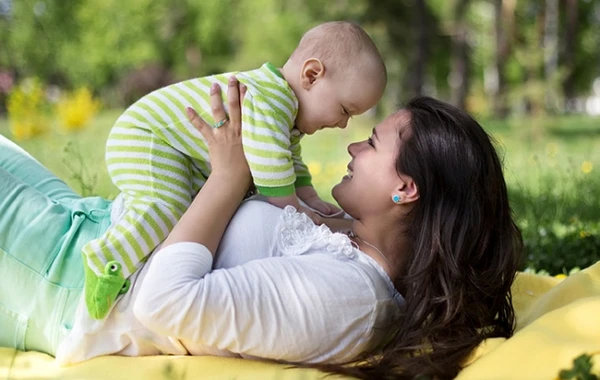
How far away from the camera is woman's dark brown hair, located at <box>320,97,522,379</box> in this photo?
7.35 ft

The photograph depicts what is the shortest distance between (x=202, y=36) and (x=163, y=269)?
33311mm

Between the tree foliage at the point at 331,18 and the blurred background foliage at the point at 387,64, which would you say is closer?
the blurred background foliage at the point at 387,64

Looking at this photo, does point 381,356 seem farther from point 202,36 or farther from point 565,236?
point 202,36

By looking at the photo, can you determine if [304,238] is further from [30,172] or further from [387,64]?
[387,64]

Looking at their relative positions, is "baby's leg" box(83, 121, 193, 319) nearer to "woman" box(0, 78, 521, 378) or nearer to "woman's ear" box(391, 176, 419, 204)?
"woman" box(0, 78, 521, 378)

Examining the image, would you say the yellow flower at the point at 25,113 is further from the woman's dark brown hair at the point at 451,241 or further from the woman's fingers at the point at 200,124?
the woman's dark brown hair at the point at 451,241

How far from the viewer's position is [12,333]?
8.18 feet

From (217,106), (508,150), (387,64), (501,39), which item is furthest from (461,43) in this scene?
(217,106)

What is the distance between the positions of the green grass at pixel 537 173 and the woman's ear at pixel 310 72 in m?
0.64

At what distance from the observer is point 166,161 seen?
245cm

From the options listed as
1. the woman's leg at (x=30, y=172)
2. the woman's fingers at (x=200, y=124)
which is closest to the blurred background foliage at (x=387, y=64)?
the woman's leg at (x=30, y=172)

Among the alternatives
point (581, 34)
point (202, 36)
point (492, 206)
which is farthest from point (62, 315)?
point (202, 36)

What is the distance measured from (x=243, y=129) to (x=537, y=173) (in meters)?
5.90

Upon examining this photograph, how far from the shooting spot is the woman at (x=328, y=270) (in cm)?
211
